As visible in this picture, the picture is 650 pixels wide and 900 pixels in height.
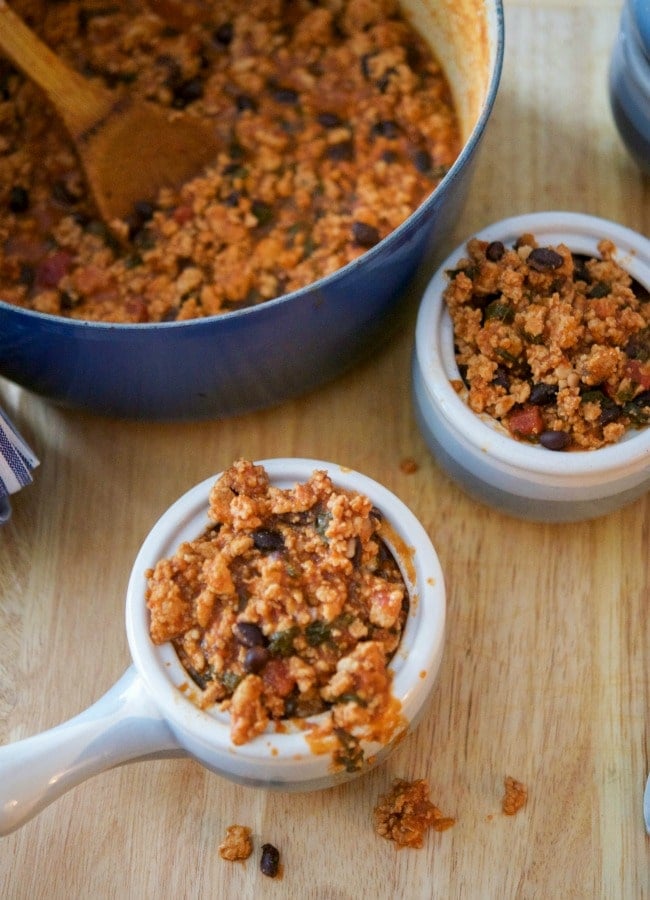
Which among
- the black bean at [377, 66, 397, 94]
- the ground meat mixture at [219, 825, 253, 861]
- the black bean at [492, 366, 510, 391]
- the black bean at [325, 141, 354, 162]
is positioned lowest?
the ground meat mixture at [219, 825, 253, 861]

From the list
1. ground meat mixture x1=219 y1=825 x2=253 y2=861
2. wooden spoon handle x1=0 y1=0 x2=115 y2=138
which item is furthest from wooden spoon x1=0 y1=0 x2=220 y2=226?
ground meat mixture x1=219 y1=825 x2=253 y2=861

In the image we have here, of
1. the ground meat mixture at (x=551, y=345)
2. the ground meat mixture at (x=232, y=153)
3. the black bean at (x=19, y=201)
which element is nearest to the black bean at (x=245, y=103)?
the ground meat mixture at (x=232, y=153)

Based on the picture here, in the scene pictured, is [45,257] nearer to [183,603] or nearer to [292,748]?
[183,603]

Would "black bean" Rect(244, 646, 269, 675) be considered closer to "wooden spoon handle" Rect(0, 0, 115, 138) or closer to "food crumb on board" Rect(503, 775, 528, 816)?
"food crumb on board" Rect(503, 775, 528, 816)

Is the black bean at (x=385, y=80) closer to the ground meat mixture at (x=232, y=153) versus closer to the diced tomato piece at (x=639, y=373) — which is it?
the ground meat mixture at (x=232, y=153)

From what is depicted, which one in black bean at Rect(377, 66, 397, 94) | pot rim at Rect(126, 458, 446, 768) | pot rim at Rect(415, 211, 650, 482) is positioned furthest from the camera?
black bean at Rect(377, 66, 397, 94)

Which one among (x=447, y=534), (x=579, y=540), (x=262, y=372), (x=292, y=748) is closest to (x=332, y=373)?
(x=262, y=372)
